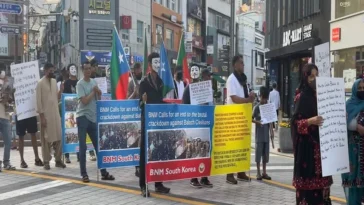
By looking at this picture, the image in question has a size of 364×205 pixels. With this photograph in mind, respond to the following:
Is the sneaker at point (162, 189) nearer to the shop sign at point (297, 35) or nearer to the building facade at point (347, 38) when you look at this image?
the building facade at point (347, 38)

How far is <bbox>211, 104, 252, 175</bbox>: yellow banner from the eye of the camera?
7.50m

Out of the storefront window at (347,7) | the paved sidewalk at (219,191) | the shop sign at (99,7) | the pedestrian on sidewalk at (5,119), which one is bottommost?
the paved sidewalk at (219,191)

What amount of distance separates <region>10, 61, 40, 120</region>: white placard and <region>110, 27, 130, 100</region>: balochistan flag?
186 centimetres

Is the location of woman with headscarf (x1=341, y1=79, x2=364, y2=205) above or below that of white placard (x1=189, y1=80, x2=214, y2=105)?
below

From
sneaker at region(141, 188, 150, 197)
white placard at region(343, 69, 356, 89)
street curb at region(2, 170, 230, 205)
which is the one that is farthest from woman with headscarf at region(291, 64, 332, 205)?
white placard at region(343, 69, 356, 89)

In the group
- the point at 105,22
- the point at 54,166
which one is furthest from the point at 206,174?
the point at 105,22

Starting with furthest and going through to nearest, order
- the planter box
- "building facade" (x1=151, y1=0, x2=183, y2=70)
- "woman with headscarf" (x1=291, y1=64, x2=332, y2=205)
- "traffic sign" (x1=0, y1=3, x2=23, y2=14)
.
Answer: "building facade" (x1=151, y1=0, x2=183, y2=70) → "traffic sign" (x1=0, y1=3, x2=23, y2=14) → the planter box → "woman with headscarf" (x1=291, y1=64, x2=332, y2=205)

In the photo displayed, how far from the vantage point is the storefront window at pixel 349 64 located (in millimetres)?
17672

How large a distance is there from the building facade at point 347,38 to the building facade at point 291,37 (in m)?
0.80

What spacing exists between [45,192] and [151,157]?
1.71 meters

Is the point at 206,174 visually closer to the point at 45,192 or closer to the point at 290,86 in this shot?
the point at 45,192

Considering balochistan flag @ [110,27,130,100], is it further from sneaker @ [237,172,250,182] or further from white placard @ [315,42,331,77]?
white placard @ [315,42,331,77]

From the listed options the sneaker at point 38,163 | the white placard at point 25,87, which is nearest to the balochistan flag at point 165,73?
the white placard at point 25,87

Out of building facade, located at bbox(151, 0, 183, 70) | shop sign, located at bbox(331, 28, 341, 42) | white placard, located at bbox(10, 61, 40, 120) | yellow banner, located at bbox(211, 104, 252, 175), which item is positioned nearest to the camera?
yellow banner, located at bbox(211, 104, 252, 175)
